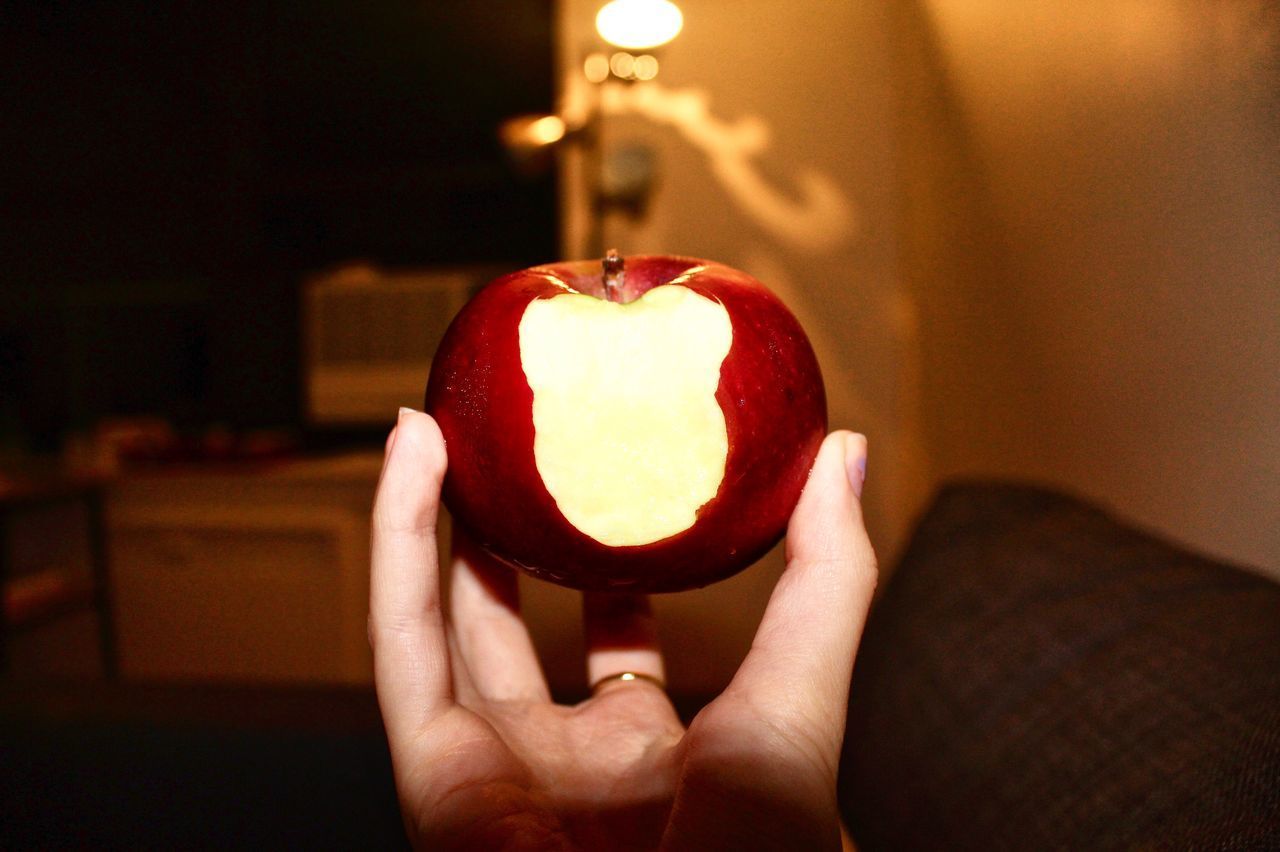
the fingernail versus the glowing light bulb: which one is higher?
the glowing light bulb

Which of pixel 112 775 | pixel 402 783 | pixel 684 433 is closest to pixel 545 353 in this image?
pixel 684 433

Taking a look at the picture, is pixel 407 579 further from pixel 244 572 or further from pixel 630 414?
pixel 244 572

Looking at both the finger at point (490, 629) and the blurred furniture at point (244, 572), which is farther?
the blurred furniture at point (244, 572)

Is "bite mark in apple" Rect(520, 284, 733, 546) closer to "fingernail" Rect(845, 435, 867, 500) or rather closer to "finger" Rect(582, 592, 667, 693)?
"fingernail" Rect(845, 435, 867, 500)

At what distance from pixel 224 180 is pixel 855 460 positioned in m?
2.88

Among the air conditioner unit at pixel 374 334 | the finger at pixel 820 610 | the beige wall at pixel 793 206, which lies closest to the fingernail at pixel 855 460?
the finger at pixel 820 610

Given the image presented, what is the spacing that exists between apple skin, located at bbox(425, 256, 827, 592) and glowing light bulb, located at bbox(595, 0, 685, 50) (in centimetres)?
153

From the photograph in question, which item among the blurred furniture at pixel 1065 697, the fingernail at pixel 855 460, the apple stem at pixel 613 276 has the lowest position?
the blurred furniture at pixel 1065 697

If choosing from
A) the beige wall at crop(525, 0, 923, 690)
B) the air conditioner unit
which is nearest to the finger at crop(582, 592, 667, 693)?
the beige wall at crop(525, 0, 923, 690)

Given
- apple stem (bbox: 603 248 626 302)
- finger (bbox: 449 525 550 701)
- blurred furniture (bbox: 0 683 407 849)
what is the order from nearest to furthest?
1. apple stem (bbox: 603 248 626 302)
2. finger (bbox: 449 525 550 701)
3. blurred furniture (bbox: 0 683 407 849)

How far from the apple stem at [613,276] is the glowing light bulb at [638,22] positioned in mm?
1495

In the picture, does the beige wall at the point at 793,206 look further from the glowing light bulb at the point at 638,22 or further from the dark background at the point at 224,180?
the dark background at the point at 224,180

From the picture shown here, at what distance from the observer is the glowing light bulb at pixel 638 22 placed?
1.80m

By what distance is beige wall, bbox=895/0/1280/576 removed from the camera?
0.66 m
